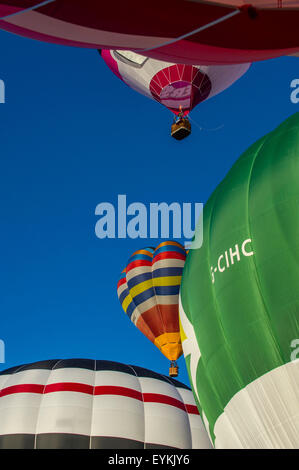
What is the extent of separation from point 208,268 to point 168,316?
7579 millimetres

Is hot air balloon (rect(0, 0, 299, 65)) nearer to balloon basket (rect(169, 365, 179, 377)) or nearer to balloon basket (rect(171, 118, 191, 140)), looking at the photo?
balloon basket (rect(171, 118, 191, 140))

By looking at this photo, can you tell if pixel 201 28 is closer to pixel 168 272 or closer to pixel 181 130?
pixel 181 130

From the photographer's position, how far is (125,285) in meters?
16.9

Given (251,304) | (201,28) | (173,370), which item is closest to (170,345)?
(173,370)

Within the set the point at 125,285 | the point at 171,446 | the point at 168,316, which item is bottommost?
the point at 171,446

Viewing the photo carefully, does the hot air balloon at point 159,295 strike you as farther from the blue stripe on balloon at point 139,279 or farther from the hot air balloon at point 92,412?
the hot air balloon at point 92,412

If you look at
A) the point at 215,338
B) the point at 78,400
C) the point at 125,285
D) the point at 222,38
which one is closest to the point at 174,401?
the point at 78,400

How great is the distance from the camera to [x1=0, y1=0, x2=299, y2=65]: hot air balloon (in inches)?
162

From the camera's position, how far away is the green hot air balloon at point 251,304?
6.20 meters

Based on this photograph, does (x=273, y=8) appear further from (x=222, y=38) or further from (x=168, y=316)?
(x=168, y=316)

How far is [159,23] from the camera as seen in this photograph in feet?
13.8

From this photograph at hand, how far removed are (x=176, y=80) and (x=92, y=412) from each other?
775cm

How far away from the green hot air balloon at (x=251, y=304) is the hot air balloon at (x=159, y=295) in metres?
6.94

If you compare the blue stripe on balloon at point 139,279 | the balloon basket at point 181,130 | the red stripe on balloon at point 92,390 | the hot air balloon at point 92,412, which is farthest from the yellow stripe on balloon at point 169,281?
the red stripe on balloon at point 92,390
